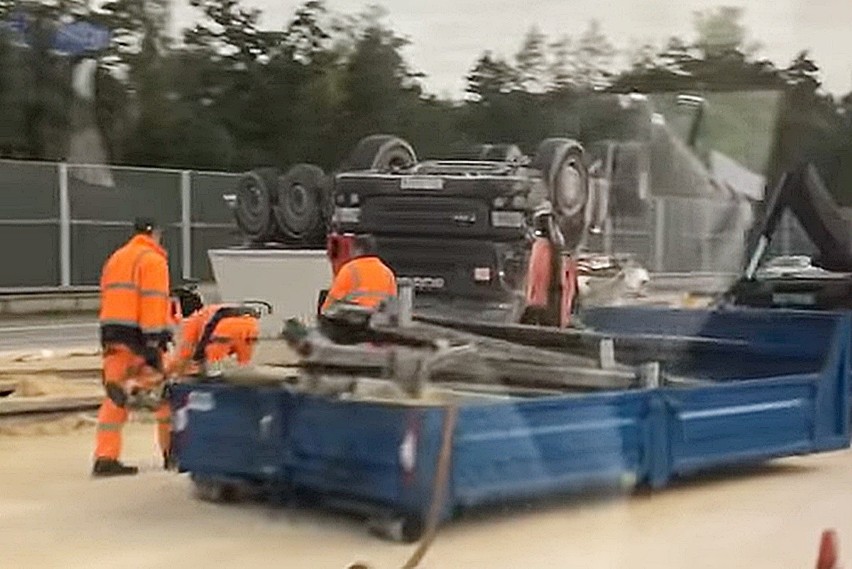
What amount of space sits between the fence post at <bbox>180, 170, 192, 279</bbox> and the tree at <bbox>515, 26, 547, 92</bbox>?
103 inches

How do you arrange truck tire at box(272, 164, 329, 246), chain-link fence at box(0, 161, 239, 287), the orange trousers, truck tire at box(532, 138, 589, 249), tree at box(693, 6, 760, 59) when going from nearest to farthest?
1. tree at box(693, 6, 760, 59)
2. truck tire at box(532, 138, 589, 249)
3. the orange trousers
4. chain-link fence at box(0, 161, 239, 287)
5. truck tire at box(272, 164, 329, 246)

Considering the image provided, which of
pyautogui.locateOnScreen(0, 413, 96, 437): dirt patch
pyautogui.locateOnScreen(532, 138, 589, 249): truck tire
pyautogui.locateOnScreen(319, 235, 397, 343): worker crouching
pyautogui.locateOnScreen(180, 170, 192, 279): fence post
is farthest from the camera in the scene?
pyautogui.locateOnScreen(0, 413, 96, 437): dirt patch

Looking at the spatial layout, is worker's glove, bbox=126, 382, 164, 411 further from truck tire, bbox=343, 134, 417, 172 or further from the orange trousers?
truck tire, bbox=343, 134, 417, 172

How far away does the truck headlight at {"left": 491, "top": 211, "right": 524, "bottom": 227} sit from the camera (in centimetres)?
814

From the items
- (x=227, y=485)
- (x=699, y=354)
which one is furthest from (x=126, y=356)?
(x=699, y=354)

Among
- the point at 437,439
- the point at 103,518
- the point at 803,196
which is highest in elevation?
the point at 803,196

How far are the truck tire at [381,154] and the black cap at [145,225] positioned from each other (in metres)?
0.80

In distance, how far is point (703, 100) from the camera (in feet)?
14.5

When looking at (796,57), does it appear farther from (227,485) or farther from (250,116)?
(227,485)

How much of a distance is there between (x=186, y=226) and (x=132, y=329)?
10.3ft

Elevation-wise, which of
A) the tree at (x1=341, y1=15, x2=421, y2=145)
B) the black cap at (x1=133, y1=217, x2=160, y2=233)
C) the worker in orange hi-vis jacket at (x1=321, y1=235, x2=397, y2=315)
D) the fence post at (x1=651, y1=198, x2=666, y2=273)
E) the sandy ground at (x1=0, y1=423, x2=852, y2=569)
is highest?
the tree at (x1=341, y1=15, x2=421, y2=145)

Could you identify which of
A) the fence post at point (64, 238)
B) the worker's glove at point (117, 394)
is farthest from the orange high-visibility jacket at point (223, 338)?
the fence post at point (64, 238)

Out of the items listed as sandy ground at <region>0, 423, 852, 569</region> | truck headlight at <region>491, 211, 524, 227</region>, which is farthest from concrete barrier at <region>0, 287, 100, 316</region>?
truck headlight at <region>491, 211, 524, 227</region>

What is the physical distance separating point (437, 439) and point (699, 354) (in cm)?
236
